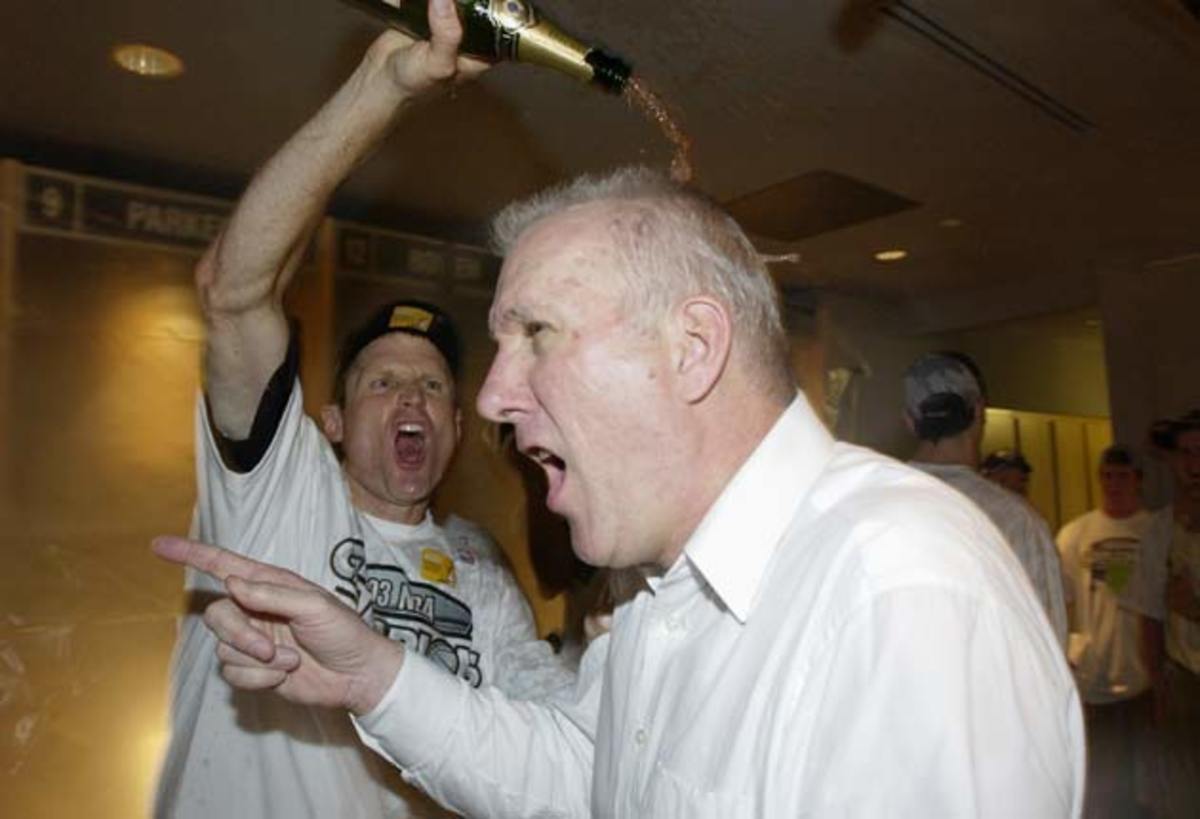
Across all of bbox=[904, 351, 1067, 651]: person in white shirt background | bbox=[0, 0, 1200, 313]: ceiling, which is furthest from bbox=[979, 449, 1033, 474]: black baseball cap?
bbox=[904, 351, 1067, 651]: person in white shirt background

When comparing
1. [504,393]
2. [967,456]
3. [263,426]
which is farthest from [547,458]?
[967,456]

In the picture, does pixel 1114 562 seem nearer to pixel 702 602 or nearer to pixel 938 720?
pixel 702 602

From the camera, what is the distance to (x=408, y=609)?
2.94ft

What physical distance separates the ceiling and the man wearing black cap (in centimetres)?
65

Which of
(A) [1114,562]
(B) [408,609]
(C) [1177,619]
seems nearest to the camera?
(B) [408,609]

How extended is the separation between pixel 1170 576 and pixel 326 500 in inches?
78.3

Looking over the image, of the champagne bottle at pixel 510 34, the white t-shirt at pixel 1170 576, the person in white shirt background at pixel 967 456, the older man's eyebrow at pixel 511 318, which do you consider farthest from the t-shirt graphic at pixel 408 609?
the white t-shirt at pixel 1170 576

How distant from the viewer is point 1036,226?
253 centimetres

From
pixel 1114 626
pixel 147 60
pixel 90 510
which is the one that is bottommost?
pixel 1114 626

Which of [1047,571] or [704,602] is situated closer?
[704,602]

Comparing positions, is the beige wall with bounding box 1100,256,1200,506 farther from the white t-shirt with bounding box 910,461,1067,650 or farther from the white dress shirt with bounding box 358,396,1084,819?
the white dress shirt with bounding box 358,396,1084,819

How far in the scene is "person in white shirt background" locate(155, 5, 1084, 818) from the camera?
0.36 m

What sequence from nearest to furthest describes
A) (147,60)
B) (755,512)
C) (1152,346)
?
(755,512)
(147,60)
(1152,346)

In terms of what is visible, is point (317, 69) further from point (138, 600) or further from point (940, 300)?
point (940, 300)
